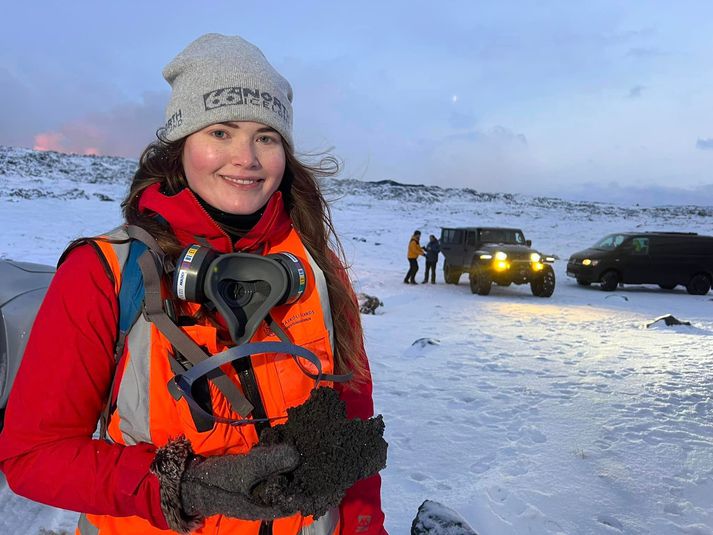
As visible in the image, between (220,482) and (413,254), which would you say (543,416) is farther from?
(413,254)

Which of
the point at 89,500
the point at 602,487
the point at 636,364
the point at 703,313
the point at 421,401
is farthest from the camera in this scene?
the point at 703,313

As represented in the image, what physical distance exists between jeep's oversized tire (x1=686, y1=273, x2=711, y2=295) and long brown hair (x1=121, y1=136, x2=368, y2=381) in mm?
14802

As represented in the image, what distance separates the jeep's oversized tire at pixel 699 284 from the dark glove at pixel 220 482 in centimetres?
1539

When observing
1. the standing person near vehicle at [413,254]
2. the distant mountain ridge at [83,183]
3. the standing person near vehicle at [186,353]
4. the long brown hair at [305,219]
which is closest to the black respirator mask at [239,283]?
the standing person near vehicle at [186,353]

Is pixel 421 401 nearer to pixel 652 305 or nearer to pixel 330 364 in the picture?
pixel 330 364

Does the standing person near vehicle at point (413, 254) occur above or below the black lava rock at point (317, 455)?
below

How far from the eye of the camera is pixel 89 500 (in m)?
1.02

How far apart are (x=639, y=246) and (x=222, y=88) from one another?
14.8 m

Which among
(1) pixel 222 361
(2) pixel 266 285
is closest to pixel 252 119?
(2) pixel 266 285

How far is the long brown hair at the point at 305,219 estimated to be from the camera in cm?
146

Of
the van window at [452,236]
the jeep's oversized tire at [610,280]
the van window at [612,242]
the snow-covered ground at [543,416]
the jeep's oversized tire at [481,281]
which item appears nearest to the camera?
the snow-covered ground at [543,416]

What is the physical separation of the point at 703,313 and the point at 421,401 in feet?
→ 27.1

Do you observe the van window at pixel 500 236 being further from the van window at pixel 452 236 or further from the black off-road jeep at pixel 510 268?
the van window at pixel 452 236

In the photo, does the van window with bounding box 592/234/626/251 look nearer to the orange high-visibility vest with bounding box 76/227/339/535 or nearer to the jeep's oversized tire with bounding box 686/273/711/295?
the jeep's oversized tire with bounding box 686/273/711/295
